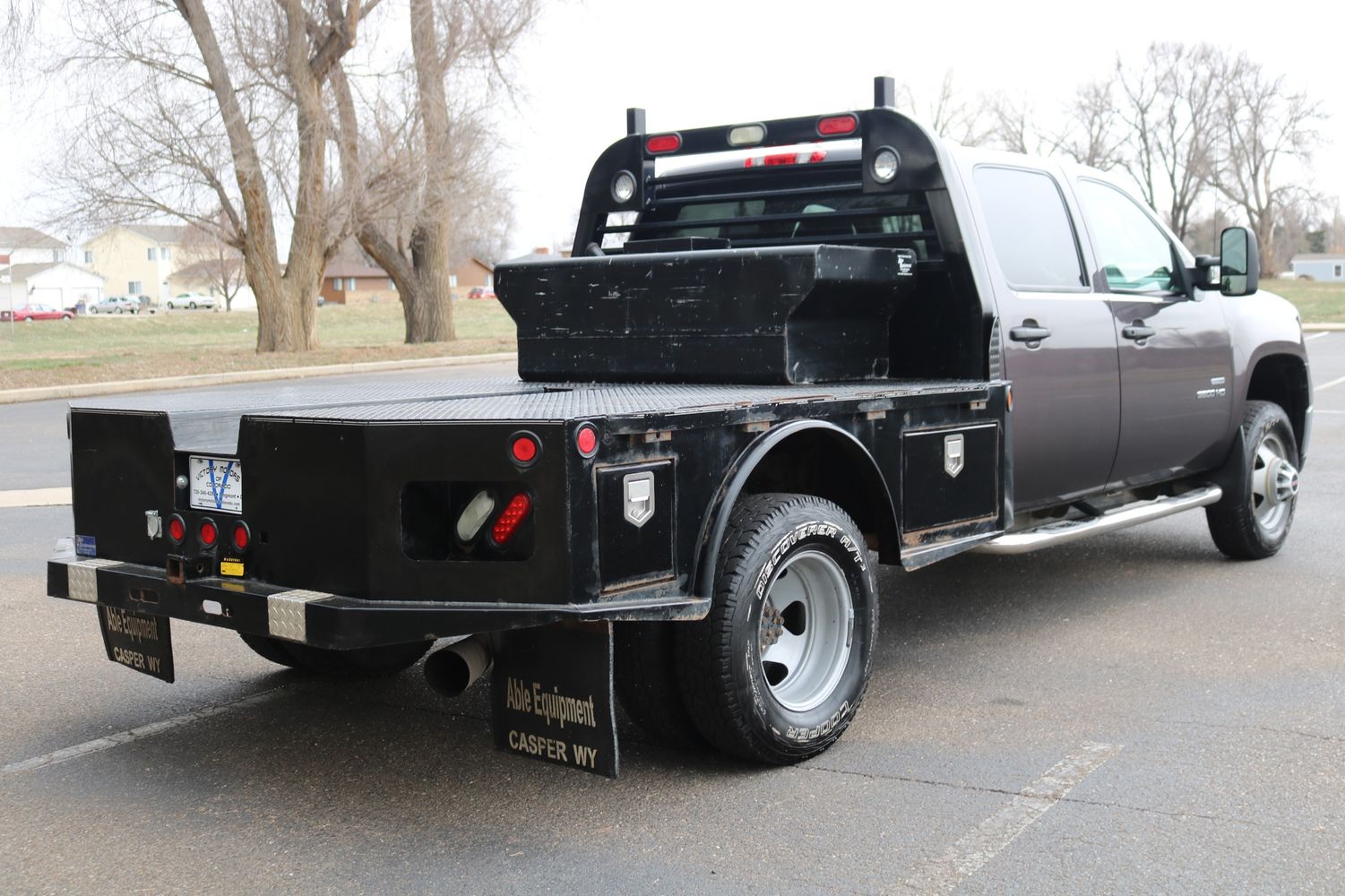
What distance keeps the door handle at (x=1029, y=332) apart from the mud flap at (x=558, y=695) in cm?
267

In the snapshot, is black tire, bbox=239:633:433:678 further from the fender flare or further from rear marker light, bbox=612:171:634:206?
rear marker light, bbox=612:171:634:206

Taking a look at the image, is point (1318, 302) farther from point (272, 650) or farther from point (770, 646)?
point (272, 650)

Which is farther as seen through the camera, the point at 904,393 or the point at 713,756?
the point at 904,393

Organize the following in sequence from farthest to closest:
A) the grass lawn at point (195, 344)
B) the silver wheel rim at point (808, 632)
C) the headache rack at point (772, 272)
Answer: the grass lawn at point (195, 344) < the headache rack at point (772, 272) < the silver wheel rim at point (808, 632)

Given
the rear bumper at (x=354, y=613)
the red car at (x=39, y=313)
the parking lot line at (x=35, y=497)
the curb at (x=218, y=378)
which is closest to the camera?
the rear bumper at (x=354, y=613)

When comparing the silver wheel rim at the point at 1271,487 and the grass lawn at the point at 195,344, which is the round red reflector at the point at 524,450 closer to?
the silver wheel rim at the point at 1271,487

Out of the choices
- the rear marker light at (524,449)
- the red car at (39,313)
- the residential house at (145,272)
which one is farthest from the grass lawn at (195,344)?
the residential house at (145,272)

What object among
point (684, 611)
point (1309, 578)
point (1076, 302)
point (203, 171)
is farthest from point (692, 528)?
point (203, 171)

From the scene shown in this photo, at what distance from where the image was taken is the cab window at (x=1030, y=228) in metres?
5.79

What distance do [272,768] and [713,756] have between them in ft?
4.60

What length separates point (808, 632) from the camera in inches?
178

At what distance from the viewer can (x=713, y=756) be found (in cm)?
435

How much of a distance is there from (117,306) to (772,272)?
10240 centimetres

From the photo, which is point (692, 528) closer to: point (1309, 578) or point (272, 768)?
point (272, 768)
